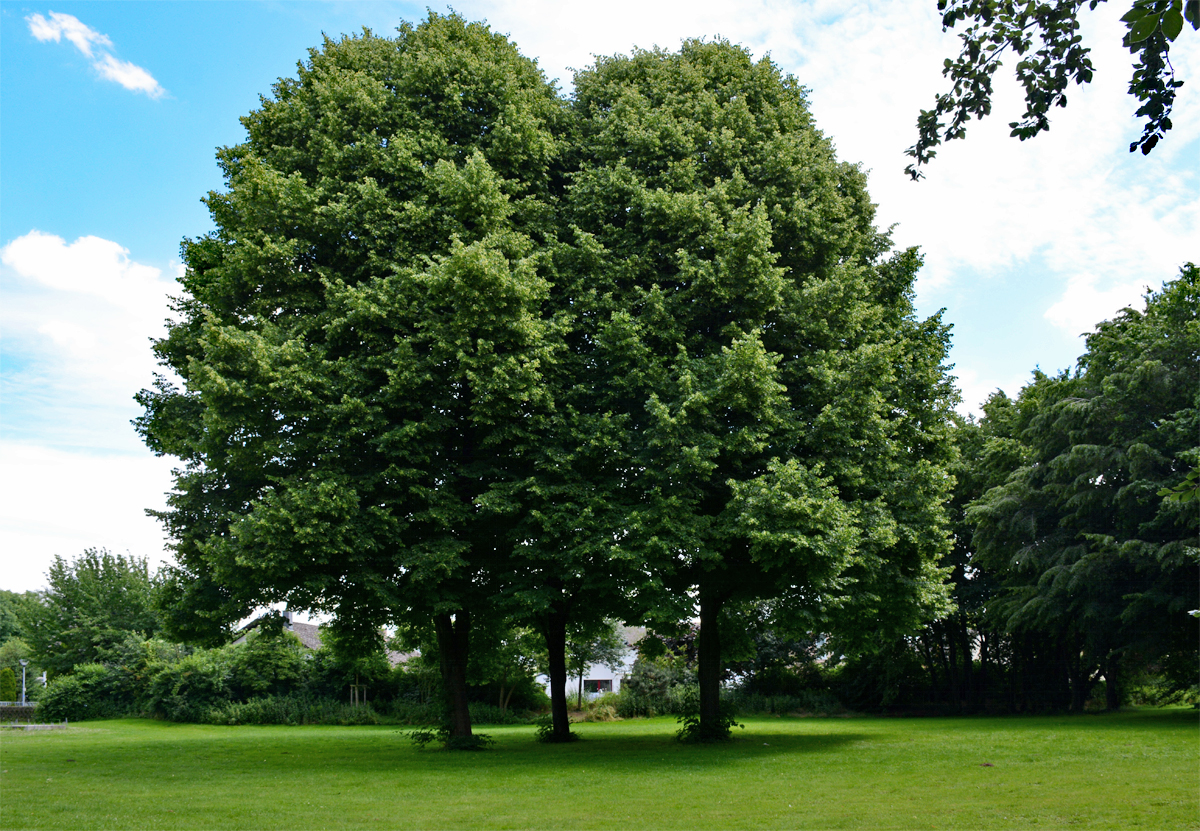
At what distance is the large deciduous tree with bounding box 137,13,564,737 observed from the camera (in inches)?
608

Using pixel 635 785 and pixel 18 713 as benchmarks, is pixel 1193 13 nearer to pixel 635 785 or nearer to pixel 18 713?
pixel 635 785

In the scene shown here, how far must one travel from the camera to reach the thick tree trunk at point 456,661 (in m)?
19.1

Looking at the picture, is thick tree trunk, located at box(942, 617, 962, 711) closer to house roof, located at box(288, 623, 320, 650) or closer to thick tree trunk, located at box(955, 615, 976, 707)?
thick tree trunk, located at box(955, 615, 976, 707)

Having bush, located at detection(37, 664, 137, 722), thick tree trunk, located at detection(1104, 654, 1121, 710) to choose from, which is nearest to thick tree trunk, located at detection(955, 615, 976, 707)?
thick tree trunk, located at detection(1104, 654, 1121, 710)

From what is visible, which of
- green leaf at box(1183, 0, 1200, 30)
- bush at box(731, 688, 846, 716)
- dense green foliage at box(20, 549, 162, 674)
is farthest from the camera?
dense green foliage at box(20, 549, 162, 674)

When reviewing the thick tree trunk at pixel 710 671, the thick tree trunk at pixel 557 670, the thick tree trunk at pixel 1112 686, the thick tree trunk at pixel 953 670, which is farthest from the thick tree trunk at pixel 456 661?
the thick tree trunk at pixel 953 670

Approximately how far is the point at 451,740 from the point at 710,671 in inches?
233

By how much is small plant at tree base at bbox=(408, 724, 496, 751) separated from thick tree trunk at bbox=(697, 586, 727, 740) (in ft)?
15.9

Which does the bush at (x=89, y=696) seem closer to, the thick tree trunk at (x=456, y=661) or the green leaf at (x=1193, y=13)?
the thick tree trunk at (x=456, y=661)

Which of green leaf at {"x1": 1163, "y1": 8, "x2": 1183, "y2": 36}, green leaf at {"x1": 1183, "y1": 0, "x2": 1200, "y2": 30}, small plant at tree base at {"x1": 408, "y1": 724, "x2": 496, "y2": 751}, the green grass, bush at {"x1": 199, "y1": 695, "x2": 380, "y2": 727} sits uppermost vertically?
green leaf at {"x1": 1183, "y1": 0, "x2": 1200, "y2": 30}

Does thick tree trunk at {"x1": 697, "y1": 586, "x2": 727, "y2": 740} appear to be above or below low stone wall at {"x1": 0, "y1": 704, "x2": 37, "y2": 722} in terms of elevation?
above

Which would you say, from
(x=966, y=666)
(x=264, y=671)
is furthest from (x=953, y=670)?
(x=264, y=671)

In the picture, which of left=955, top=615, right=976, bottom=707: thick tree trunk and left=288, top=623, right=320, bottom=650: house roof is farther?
left=288, top=623, right=320, bottom=650: house roof

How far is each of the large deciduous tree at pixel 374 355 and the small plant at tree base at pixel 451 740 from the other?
0.22 metres
